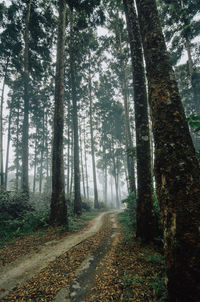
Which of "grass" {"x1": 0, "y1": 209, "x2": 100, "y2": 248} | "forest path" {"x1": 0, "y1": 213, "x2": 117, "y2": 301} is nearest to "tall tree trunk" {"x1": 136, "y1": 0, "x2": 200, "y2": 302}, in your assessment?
"forest path" {"x1": 0, "y1": 213, "x2": 117, "y2": 301}

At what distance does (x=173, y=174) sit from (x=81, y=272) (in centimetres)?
315

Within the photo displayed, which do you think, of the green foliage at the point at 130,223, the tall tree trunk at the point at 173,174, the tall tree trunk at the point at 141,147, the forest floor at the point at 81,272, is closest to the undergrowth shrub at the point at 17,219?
the forest floor at the point at 81,272

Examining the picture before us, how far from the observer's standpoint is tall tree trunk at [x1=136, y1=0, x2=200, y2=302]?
1.59 meters

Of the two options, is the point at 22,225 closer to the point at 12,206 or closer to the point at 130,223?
the point at 12,206

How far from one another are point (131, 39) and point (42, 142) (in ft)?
67.9

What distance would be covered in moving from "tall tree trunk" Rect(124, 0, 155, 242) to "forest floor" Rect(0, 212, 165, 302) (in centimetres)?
64

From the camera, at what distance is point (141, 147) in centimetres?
513

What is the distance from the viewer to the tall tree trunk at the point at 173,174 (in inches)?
62.7

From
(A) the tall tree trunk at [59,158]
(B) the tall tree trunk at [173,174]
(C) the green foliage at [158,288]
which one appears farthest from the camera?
(A) the tall tree trunk at [59,158]

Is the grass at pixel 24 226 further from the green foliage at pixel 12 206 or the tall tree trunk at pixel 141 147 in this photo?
the tall tree trunk at pixel 141 147

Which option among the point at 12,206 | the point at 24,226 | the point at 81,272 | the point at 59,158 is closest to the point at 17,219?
the point at 24,226

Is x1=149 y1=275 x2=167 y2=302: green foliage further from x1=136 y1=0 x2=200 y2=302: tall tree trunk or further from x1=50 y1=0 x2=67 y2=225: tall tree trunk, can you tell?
x1=50 y1=0 x2=67 y2=225: tall tree trunk

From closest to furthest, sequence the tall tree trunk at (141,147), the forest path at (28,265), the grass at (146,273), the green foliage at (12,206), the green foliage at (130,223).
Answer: the grass at (146,273) < the forest path at (28,265) < the tall tree trunk at (141,147) < the green foliage at (130,223) < the green foliage at (12,206)

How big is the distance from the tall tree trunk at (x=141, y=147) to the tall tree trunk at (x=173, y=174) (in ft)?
9.22
